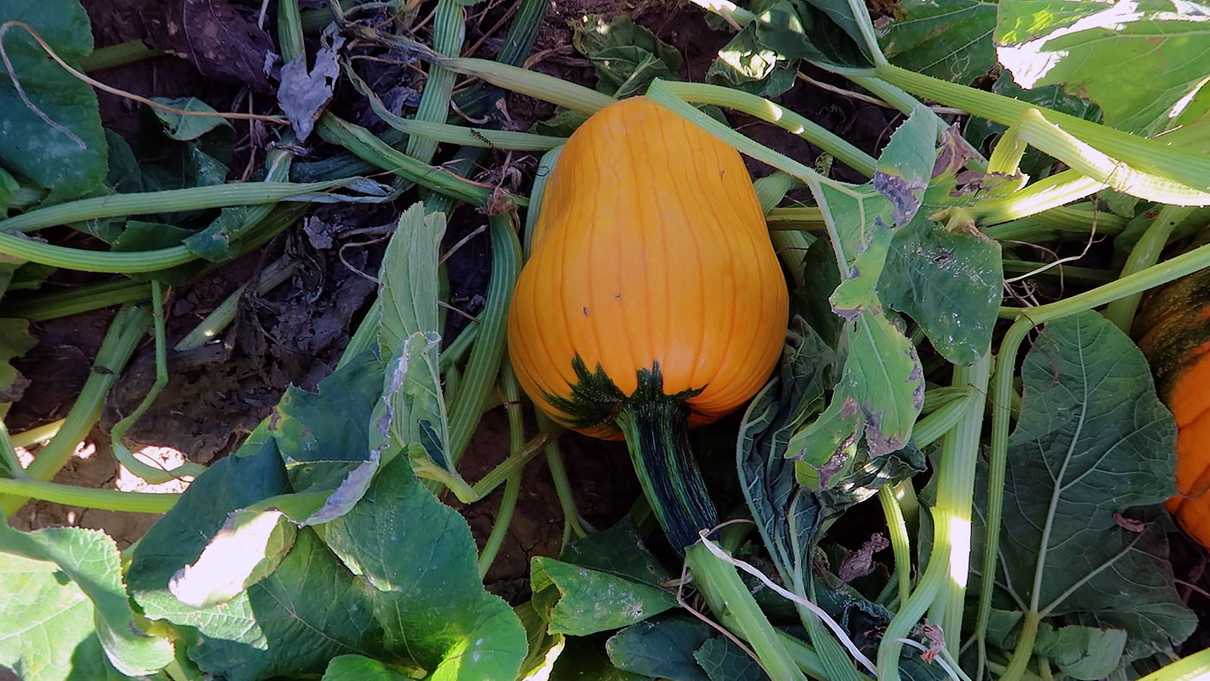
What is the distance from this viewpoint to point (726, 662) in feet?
3.81

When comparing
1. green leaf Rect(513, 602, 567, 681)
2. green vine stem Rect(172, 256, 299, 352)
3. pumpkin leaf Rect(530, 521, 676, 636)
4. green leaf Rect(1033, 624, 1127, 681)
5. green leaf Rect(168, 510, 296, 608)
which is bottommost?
green leaf Rect(1033, 624, 1127, 681)

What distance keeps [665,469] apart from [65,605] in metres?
0.70

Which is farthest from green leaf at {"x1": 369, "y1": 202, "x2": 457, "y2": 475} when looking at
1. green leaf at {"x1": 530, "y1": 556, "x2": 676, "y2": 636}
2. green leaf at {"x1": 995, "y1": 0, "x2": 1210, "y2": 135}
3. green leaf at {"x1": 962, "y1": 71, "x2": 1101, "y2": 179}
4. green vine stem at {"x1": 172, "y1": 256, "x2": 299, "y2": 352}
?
green leaf at {"x1": 962, "y1": 71, "x2": 1101, "y2": 179}

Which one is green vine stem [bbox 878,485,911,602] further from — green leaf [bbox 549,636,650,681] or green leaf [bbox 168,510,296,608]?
green leaf [bbox 168,510,296,608]

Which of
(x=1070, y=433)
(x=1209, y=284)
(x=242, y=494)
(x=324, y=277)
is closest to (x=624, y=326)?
(x=242, y=494)

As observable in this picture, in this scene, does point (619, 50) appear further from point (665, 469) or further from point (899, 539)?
point (899, 539)

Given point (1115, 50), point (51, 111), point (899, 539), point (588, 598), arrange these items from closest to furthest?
point (1115, 50) < point (588, 598) < point (899, 539) < point (51, 111)

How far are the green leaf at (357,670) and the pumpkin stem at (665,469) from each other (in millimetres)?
384

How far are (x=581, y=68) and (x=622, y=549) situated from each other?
0.85 meters

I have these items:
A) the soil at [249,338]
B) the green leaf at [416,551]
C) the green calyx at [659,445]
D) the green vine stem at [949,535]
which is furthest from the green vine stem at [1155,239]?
the green leaf at [416,551]

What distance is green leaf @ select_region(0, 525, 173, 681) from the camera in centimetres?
92

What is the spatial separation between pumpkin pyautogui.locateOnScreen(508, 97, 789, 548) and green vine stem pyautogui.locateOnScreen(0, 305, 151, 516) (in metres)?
0.64

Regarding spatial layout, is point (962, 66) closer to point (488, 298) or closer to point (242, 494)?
point (488, 298)

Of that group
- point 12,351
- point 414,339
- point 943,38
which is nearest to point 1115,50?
point 943,38
